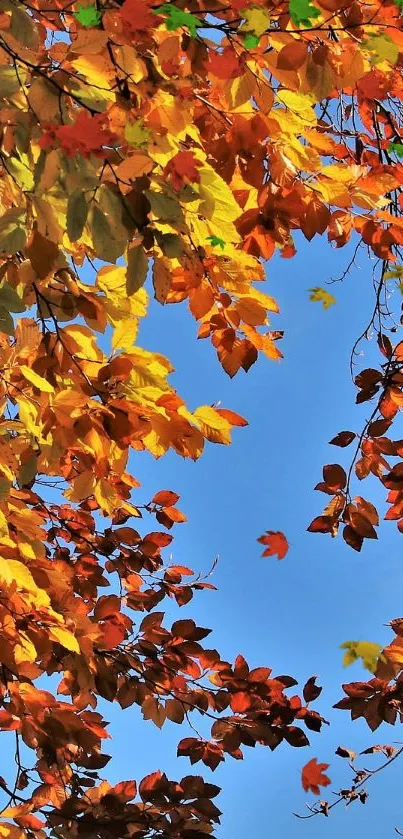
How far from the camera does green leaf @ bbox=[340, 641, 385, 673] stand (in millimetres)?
2119

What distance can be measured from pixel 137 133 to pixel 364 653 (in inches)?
60.4

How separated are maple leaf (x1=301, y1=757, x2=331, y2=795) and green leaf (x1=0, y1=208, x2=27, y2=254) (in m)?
2.37

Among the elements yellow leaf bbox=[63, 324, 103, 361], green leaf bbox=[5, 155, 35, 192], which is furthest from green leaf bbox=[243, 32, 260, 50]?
yellow leaf bbox=[63, 324, 103, 361]

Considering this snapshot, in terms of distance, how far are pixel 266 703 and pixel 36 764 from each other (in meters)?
1.13

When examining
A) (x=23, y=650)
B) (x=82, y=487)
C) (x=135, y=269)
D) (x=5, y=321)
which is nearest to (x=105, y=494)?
(x=82, y=487)

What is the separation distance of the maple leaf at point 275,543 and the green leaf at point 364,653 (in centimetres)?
44

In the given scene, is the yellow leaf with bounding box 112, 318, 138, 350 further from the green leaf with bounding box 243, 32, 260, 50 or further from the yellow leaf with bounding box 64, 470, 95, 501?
the green leaf with bounding box 243, 32, 260, 50

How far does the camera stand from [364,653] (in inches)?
86.7

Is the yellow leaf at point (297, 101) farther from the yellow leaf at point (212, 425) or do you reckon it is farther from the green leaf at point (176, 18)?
the yellow leaf at point (212, 425)

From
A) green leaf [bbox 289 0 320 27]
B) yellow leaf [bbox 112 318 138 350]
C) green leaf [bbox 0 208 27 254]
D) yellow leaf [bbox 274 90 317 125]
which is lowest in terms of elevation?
green leaf [bbox 0 208 27 254]

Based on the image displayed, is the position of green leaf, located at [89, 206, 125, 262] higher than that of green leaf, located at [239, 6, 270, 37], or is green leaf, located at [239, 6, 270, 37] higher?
green leaf, located at [239, 6, 270, 37]

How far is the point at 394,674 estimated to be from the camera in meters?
2.41

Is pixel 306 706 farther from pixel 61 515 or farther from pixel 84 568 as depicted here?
pixel 61 515

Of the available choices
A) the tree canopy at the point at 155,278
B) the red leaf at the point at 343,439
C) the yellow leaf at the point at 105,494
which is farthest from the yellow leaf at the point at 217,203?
the red leaf at the point at 343,439
